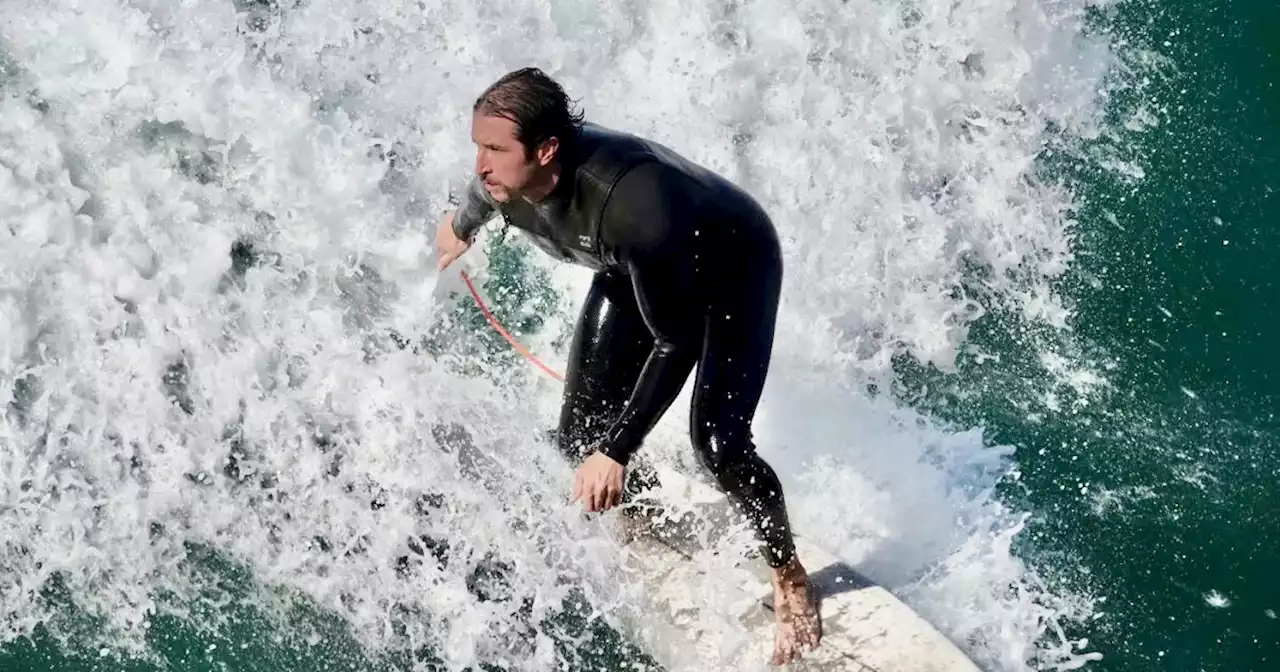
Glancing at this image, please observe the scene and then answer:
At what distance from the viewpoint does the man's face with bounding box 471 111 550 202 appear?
262 centimetres

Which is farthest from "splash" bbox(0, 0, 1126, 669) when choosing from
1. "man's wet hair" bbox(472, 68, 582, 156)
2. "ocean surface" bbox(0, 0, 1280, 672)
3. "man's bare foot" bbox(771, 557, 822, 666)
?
"man's wet hair" bbox(472, 68, 582, 156)

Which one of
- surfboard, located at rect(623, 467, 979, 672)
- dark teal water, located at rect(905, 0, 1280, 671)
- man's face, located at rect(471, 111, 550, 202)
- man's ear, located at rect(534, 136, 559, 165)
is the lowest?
surfboard, located at rect(623, 467, 979, 672)

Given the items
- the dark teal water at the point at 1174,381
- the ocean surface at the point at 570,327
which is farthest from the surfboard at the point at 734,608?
the dark teal water at the point at 1174,381

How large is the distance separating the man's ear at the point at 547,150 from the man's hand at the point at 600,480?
0.77 m

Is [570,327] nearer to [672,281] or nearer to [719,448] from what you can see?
[719,448]

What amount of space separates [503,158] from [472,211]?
79 cm

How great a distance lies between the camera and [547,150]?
2715 mm

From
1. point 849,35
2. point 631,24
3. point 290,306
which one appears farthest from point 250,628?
point 849,35

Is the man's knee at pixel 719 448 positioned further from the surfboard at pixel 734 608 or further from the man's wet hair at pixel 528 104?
the man's wet hair at pixel 528 104

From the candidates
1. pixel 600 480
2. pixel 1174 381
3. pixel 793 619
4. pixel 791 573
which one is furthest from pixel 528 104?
pixel 1174 381

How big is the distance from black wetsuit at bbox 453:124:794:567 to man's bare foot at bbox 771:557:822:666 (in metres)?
0.19

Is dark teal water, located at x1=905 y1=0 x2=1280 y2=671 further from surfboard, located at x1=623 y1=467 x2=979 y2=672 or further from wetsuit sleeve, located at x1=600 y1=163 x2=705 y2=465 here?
wetsuit sleeve, located at x1=600 y1=163 x2=705 y2=465

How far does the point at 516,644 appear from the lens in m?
3.86

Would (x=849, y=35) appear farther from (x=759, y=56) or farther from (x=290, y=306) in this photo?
(x=290, y=306)
